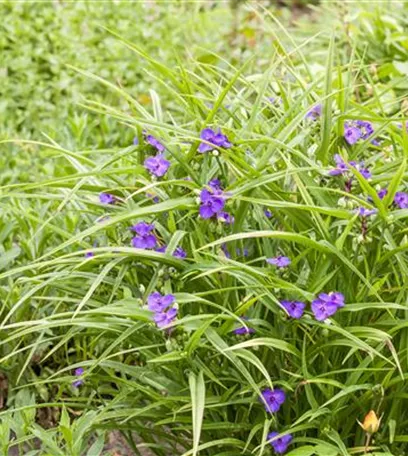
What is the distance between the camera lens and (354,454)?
2.43 meters

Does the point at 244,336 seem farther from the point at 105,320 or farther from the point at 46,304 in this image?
the point at 46,304

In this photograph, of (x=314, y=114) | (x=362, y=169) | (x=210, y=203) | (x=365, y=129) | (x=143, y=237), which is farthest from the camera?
(x=314, y=114)

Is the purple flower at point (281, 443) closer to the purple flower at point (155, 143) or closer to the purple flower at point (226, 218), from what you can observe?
the purple flower at point (226, 218)

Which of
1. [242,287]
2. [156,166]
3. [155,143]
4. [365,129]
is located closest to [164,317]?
[242,287]

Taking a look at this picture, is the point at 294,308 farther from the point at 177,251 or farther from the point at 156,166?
the point at 156,166

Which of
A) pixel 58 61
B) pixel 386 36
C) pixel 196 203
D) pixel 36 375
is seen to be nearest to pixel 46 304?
pixel 36 375

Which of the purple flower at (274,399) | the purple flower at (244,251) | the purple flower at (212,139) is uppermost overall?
the purple flower at (212,139)

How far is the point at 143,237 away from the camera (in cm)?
236

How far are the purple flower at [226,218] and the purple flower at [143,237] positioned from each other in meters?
0.18

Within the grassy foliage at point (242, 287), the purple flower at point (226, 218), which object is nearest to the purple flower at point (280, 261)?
the grassy foliage at point (242, 287)

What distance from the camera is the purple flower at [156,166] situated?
2.38 m

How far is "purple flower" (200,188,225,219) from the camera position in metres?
2.25

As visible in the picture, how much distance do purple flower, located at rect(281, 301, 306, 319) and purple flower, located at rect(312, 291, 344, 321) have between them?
0.12ft

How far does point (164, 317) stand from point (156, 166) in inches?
16.6
